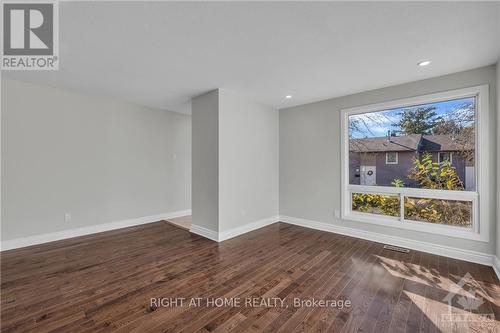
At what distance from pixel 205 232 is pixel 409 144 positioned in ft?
12.1

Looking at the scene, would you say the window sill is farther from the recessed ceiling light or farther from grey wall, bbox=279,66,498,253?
the recessed ceiling light

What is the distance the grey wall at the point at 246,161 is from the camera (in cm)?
367

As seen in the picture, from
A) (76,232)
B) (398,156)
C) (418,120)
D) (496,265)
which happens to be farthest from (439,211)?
(76,232)

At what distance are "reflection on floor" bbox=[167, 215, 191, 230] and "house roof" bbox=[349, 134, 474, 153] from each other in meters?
3.53

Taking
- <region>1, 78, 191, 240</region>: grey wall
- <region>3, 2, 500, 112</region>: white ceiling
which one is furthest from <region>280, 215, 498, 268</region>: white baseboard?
<region>1, 78, 191, 240</region>: grey wall

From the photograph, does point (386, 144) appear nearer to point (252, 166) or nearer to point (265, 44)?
point (252, 166)

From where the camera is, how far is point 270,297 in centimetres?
207

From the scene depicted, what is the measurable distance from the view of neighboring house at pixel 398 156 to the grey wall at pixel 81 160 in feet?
13.0

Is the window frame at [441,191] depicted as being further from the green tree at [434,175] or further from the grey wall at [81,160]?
the grey wall at [81,160]

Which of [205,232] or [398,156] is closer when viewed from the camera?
[398,156]

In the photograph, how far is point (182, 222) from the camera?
4.64 meters

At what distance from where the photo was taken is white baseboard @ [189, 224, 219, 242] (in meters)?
3.62

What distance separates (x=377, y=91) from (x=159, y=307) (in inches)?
166

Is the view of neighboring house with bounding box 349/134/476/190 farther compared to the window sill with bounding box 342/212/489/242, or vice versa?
the view of neighboring house with bounding box 349/134/476/190
